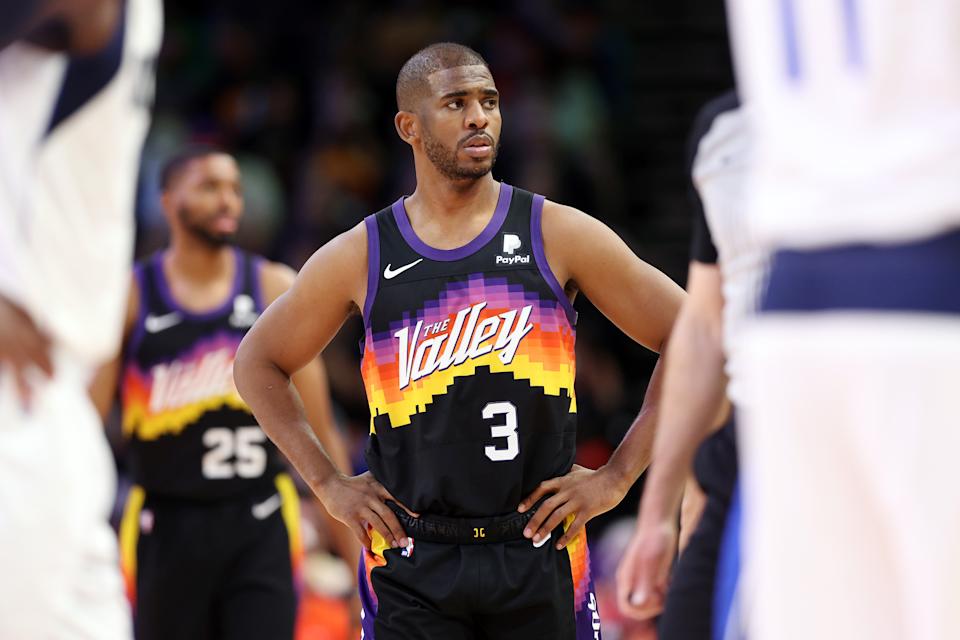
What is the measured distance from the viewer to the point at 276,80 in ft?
42.8

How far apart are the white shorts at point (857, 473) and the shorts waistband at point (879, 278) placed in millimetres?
20

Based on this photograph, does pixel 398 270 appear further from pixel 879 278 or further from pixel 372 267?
pixel 879 278

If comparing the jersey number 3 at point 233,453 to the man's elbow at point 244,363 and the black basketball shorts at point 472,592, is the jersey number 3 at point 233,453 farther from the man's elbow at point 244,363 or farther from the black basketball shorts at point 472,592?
the black basketball shorts at point 472,592

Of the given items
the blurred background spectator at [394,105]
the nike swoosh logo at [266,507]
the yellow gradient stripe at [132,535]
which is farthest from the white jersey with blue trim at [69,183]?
A: the blurred background spectator at [394,105]

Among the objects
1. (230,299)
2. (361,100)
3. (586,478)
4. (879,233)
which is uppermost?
(361,100)

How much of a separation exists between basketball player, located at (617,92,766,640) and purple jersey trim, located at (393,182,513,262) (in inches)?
24.5

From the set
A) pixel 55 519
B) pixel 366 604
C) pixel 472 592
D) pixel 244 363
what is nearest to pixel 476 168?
pixel 244 363

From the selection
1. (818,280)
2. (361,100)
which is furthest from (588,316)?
(818,280)

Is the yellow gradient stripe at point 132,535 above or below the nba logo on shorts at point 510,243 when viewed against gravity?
below

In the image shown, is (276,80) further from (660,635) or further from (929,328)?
(929,328)

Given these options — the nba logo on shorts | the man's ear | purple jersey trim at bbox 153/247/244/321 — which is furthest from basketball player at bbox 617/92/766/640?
purple jersey trim at bbox 153/247/244/321

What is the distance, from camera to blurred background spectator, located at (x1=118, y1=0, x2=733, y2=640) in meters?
12.3

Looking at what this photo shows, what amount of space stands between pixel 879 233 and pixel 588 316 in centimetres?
971

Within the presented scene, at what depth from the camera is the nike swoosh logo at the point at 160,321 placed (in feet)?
21.6
